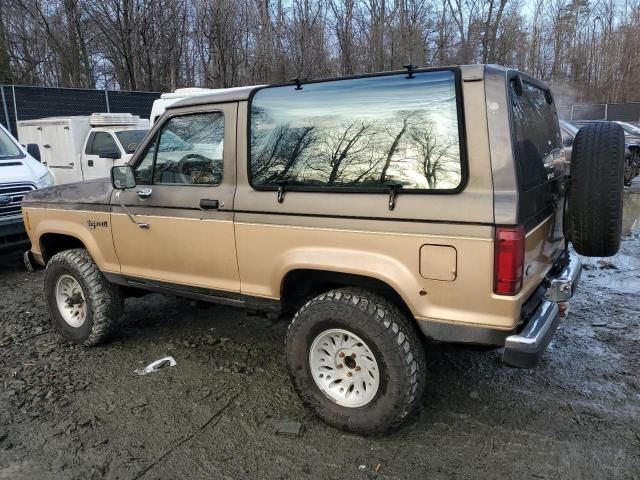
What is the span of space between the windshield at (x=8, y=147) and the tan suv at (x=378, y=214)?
4379 mm

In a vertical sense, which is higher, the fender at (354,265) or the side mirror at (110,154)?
the side mirror at (110,154)

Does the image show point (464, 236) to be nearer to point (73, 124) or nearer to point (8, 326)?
point (8, 326)

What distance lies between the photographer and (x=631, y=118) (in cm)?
3056

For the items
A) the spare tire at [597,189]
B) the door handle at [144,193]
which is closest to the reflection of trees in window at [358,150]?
the spare tire at [597,189]

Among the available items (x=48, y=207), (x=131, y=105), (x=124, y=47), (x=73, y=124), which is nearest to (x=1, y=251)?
(x=48, y=207)

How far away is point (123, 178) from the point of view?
3879mm

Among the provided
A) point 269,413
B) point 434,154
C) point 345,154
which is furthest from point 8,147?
point 434,154

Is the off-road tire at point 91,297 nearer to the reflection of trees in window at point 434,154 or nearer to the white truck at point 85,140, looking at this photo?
the reflection of trees in window at point 434,154

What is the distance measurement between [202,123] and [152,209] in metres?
0.74

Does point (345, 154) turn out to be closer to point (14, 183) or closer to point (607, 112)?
point (14, 183)

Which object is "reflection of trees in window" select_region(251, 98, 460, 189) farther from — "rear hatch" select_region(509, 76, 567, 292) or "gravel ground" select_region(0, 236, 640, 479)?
"gravel ground" select_region(0, 236, 640, 479)

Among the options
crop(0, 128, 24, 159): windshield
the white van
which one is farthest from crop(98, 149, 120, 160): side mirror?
the white van

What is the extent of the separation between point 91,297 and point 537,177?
3491 millimetres

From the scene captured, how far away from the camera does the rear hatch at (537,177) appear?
2695mm
